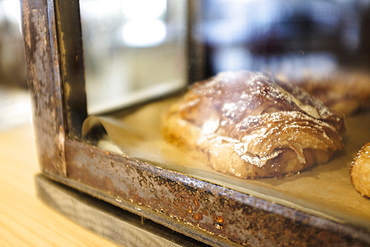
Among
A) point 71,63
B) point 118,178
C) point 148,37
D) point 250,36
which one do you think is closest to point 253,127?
point 118,178

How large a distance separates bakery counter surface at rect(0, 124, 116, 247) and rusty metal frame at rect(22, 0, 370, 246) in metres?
0.10

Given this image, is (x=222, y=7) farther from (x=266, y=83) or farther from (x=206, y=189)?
(x=206, y=189)

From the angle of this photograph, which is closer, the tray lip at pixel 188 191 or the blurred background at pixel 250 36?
the tray lip at pixel 188 191

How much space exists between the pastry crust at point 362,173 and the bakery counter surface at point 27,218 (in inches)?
19.8

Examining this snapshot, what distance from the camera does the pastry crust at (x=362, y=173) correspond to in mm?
555

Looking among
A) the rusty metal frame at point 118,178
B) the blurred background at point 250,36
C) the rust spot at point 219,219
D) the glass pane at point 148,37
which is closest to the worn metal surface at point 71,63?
the rusty metal frame at point 118,178

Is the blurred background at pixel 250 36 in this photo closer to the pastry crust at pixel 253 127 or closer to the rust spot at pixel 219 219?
the pastry crust at pixel 253 127

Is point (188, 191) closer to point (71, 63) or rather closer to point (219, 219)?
point (219, 219)

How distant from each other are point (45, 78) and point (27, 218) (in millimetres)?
336

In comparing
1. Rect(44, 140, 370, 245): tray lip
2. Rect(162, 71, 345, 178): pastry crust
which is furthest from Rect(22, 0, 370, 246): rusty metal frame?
Rect(162, 71, 345, 178): pastry crust

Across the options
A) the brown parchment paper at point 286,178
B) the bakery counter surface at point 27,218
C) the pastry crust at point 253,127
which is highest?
the pastry crust at point 253,127

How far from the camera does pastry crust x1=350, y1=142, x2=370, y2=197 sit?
21.9 inches

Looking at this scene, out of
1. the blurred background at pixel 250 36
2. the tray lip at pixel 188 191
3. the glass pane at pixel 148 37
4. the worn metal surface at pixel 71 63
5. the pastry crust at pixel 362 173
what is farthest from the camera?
the blurred background at pixel 250 36

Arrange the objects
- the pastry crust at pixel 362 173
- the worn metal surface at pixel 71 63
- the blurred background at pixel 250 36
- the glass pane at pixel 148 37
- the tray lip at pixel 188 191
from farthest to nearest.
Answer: the blurred background at pixel 250 36
the glass pane at pixel 148 37
the worn metal surface at pixel 71 63
the pastry crust at pixel 362 173
the tray lip at pixel 188 191
